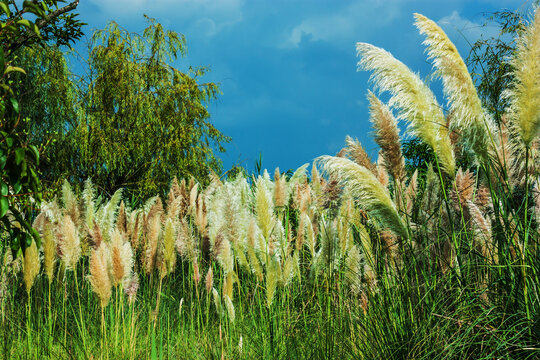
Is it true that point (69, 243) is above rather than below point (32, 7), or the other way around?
below

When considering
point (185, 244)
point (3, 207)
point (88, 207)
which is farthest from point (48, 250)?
point (88, 207)

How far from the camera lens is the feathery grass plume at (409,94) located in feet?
8.04

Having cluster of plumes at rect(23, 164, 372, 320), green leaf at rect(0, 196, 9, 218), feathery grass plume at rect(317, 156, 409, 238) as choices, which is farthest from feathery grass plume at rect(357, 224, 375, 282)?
green leaf at rect(0, 196, 9, 218)

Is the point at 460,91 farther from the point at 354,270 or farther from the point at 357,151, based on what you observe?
the point at 354,270

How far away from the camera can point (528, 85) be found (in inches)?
91.3

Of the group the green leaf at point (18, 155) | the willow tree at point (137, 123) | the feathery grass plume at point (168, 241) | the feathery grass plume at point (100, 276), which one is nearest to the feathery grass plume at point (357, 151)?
the feathery grass plume at point (168, 241)

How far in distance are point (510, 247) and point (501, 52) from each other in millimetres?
13305

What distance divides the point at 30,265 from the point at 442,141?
93.1 inches

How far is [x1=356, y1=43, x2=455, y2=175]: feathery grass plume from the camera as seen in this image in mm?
2449

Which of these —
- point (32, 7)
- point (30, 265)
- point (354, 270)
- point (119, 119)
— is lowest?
point (354, 270)

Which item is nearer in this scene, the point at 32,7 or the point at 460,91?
the point at 460,91

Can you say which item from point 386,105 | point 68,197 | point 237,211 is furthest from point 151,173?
point 386,105

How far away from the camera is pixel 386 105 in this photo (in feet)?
8.69

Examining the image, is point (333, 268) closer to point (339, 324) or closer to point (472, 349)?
point (339, 324)
